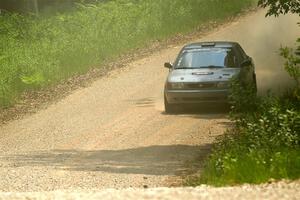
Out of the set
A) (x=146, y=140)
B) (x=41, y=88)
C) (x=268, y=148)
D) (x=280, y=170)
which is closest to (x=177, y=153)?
(x=146, y=140)

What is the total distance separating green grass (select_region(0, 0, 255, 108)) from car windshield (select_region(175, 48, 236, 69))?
5.36m

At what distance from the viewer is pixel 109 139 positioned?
15.8 m

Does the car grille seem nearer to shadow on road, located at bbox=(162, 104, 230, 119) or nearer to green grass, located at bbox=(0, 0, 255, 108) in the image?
shadow on road, located at bbox=(162, 104, 230, 119)

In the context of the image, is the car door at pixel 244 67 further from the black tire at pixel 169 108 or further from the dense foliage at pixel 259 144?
the dense foliage at pixel 259 144

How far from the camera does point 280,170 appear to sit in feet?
32.7

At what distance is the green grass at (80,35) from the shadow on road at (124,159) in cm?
680

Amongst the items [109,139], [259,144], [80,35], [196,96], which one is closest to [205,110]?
[196,96]

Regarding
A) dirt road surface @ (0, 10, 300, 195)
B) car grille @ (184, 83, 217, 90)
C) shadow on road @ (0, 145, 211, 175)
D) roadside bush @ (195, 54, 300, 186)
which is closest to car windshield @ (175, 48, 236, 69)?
car grille @ (184, 83, 217, 90)

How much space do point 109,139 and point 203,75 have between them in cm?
393

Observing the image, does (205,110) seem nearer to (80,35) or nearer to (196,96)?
(196,96)

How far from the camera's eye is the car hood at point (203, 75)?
18.4 meters

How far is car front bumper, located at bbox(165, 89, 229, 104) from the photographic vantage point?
A: 18.2m

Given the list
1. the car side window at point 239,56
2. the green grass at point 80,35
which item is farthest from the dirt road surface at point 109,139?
the green grass at point 80,35

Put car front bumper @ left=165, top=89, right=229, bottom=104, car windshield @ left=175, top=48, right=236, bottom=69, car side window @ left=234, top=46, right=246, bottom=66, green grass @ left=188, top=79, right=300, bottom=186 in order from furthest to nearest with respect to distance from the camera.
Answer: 1. car side window @ left=234, top=46, right=246, bottom=66
2. car windshield @ left=175, top=48, right=236, bottom=69
3. car front bumper @ left=165, top=89, right=229, bottom=104
4. green grass @ left=188, top=79, right=300, bottom=186
